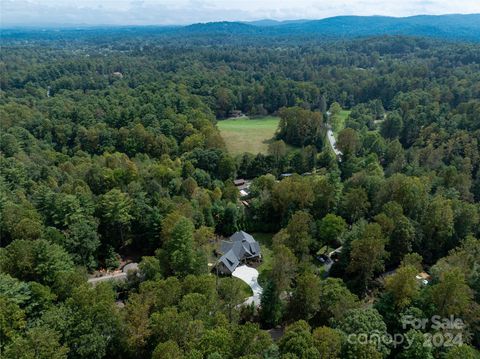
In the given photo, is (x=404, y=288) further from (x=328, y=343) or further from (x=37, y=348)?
(x=37, y=348)

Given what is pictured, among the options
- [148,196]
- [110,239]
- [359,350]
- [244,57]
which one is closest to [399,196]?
[359,350]

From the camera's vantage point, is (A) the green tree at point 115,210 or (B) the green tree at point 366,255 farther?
(A) the green tree at point 115,210

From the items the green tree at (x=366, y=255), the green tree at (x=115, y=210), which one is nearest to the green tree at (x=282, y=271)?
the green tree at (x=366, y=255)

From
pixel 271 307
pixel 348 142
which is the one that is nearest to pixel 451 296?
pixel 271 307

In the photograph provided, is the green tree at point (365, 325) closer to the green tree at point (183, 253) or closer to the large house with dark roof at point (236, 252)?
the green tree at point (183, 253)

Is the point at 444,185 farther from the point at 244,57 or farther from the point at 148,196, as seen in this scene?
the point at 244,57

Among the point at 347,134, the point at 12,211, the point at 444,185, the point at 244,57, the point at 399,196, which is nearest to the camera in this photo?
the point at 12,211
